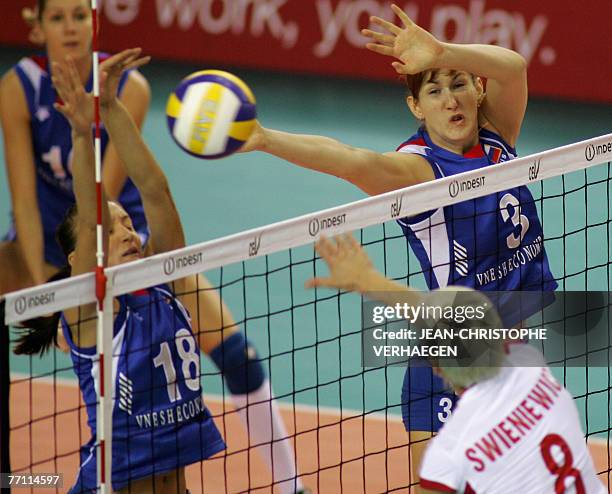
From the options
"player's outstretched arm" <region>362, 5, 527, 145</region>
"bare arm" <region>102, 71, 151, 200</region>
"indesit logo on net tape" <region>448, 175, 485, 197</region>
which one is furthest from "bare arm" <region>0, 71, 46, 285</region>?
"indesit logo on net tape" <region>448, 175, 485, 197</region>

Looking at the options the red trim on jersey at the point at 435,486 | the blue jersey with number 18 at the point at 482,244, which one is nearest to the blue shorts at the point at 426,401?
the blue jersey with number 18 at the point at 482,244

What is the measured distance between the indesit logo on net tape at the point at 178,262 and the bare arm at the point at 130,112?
2635 mm

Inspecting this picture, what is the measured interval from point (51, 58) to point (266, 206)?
151 cm

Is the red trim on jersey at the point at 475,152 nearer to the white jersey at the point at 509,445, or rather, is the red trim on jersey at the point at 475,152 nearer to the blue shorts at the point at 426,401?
the blue shorts at the point at 426,401

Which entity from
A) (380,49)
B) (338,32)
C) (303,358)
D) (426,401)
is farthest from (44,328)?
(338,32)

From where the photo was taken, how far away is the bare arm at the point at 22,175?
24.1ft

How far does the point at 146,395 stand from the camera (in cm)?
438

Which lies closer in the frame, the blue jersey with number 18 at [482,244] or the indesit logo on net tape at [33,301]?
the indesit logo on net tape at [33,301]

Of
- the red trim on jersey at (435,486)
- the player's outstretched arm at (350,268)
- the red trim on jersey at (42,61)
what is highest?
the red trim on jersey at (42,61)

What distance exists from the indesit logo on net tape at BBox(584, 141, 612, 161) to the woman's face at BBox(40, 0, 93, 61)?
3509 mm

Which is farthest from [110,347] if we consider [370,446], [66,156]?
[66,156]

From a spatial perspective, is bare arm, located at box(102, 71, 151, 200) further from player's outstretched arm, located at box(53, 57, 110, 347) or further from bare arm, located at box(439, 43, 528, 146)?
bare arm, located at box(439, 43, 528, 146)

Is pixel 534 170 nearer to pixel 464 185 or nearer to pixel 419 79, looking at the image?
pixel 464 185

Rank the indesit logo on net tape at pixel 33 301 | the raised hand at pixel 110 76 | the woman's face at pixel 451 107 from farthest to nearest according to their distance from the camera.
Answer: the woman's face at pixel 451 107 < the raised hand at pixel 110 76 < the indesit logo on net tape at pixel 33 301
